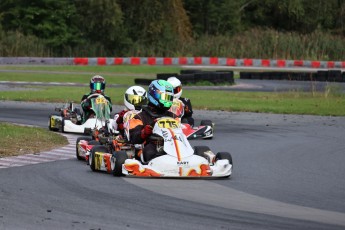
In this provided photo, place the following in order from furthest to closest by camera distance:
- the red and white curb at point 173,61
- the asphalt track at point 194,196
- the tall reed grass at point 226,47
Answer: the tall reed grass at point 226,47
the red and white curb at point 173,61
the asphalt track at point 194,196

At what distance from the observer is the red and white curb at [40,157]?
1179cm

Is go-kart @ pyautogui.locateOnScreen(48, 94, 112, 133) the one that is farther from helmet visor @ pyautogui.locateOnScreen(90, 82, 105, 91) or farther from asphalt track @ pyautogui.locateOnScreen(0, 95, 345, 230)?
asphalt track @ pyautogui.locateOnScreen(0, 95, 345, 230)

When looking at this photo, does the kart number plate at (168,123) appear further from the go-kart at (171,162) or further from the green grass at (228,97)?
the green grass at (228,97)

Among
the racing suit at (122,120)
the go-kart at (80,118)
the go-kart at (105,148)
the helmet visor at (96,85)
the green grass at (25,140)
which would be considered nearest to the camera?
the go-kart at (105,148)

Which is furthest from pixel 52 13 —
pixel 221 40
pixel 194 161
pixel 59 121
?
pixel 194 161

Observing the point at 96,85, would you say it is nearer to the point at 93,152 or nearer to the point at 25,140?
the point at 25,140

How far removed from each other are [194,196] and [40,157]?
4.06m

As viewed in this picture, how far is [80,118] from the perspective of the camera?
674 inches

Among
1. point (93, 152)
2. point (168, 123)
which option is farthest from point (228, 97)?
point (168, 123)

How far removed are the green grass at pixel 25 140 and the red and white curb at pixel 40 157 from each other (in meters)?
0.22

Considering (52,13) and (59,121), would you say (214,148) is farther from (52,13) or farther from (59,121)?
(52,13)

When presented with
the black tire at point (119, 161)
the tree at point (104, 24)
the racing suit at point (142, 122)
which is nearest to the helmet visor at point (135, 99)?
the racing suit at point (142, 122)

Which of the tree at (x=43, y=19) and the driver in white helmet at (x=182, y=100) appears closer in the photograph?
the driver in white helmet at (x=182, y=100)

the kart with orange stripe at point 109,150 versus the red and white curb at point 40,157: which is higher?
the kart with orange stripe at point 109,150
